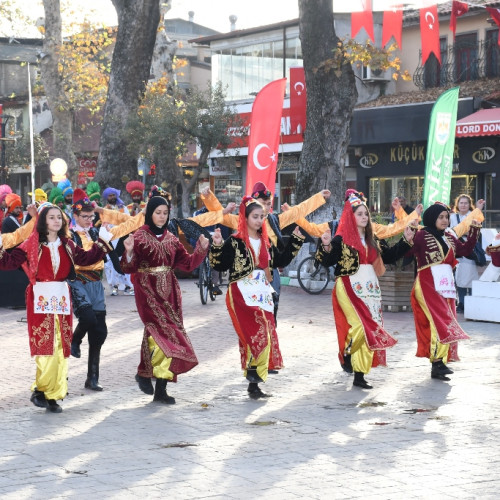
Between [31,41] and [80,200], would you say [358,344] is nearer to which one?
[80,200]

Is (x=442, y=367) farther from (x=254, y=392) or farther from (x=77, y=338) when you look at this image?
(x=77, y=338)

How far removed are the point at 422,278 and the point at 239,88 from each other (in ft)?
99.0

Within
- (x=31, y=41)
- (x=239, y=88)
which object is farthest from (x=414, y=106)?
(x=31, y=41)

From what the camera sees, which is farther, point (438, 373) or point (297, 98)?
point (297, 98)

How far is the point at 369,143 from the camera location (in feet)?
107

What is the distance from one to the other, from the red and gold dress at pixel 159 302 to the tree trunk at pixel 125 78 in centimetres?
1800

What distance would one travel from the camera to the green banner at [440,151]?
1762cm

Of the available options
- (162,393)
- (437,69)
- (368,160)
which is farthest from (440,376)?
(368,160)

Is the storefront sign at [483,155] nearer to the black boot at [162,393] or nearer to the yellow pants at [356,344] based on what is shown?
the yellow pants at [356,344]

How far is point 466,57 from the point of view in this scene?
31.7m

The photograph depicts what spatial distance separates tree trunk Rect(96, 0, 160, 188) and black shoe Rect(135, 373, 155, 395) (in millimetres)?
17910

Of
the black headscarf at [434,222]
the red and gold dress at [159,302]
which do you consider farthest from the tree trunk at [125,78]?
the red and gold dress at [159,302]

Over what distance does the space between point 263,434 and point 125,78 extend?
20048 millimetres

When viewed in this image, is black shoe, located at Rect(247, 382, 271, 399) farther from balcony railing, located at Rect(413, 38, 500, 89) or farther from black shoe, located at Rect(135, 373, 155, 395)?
balcony railing, located at Rect(413, 38, 500, 89)
